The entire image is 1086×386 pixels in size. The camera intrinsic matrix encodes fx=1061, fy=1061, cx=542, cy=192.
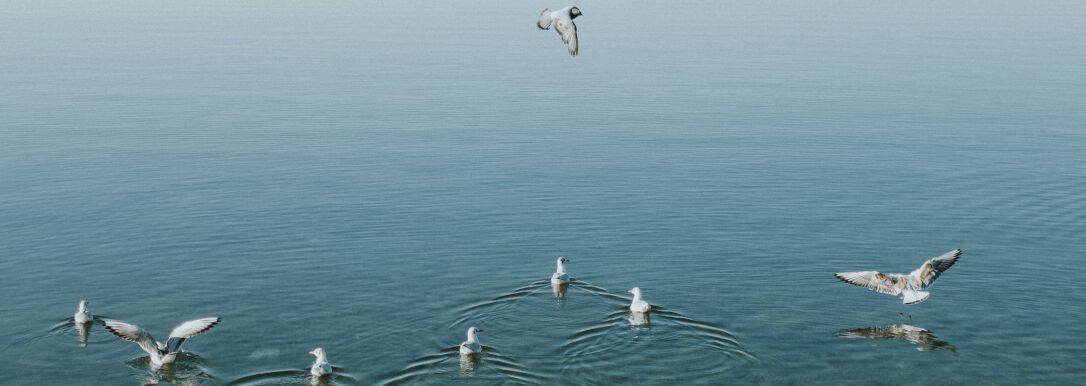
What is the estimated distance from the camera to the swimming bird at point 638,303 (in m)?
34.7

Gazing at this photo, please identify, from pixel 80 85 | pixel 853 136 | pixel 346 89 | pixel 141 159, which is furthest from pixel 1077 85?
pixel 80 85

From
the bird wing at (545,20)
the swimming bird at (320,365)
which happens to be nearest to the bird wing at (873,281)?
the bird wing at (545,20)

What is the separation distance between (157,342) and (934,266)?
25.3m

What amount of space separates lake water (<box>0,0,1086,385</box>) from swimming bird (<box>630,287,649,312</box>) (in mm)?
636

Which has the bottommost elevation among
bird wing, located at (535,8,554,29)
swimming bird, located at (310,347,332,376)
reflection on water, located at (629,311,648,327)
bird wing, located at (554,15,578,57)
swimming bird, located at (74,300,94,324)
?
swimming bird, located at (310,347,332,376)

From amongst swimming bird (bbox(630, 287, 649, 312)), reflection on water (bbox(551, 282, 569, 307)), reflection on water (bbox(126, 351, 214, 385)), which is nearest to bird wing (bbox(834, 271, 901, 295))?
swimming bird (bbox(630, 287, 649, 312))

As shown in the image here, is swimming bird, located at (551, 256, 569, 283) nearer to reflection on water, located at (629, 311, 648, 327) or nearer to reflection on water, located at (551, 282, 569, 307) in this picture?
reflection on water, located at (551, 282, 569, 307)

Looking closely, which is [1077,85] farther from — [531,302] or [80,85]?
[80,85]

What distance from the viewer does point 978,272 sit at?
136ft

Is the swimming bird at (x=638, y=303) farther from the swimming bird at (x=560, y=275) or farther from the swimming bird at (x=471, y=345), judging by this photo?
the swimming bird at (x=471, y=345)

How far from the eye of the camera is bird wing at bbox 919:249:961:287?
35.7 m

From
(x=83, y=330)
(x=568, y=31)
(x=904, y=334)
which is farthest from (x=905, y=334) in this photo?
(x=83, y=330)

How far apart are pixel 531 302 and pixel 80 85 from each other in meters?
66.1

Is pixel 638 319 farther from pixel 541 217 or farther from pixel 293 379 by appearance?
pixel 541 217
